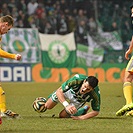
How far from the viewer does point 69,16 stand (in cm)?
2459

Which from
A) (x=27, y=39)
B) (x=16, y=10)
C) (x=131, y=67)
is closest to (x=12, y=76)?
(x=27, y=39)

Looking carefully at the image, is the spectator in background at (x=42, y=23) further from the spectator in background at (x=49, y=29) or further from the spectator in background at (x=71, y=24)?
the spectator in background at (x=71, y=24)

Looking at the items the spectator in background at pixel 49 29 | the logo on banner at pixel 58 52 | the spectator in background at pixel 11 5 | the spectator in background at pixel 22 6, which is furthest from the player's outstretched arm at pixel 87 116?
the spectator in background at pixel 22 6

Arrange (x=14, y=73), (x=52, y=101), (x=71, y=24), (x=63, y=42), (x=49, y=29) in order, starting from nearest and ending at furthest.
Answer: (x=52, y=101)
(x=14, y=73)
(x=63, y=42)
(x=49, y=29)
(x=71, y=24)

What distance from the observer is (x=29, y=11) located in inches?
964

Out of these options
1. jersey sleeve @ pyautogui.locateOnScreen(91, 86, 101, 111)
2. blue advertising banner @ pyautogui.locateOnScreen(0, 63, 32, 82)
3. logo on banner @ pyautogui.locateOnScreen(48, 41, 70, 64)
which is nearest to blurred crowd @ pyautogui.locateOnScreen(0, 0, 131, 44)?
logo on banner @ pyautogui.locateOnScreen(48, 41, 70, 64)

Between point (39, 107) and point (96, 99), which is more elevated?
point (96, 99)

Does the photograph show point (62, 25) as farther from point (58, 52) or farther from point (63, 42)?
point (58, 52)

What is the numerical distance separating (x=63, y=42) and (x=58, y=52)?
0.55 metres

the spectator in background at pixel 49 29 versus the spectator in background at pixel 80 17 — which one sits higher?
the spectator in background at pixel 80 17

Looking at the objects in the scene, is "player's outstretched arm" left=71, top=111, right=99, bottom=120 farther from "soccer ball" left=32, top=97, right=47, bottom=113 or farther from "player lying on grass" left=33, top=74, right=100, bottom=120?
"soccer ball" left=32, top=97, right=47, bottom=113

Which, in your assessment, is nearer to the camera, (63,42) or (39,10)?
(63,42)

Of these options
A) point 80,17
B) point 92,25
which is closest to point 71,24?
point 80,17

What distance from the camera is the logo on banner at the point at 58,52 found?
73.9 feet
